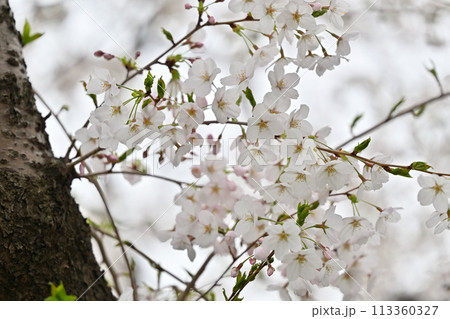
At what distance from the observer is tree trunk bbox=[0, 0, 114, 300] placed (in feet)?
2.18

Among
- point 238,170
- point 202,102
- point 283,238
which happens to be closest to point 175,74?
point 202,102

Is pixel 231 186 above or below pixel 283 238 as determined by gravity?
above

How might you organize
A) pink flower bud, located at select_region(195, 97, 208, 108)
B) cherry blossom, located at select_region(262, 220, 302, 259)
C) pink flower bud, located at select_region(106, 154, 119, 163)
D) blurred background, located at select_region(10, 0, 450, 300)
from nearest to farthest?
cherry blossom, located at select_region(262, 220, 302, 259) < pink flower bud, located at select_region(195, 97, 208, 108) < pink flower bud, located at select_region(106, 154, 119, 163) < blurred background, located at select_region(10, 0, 450, 300)

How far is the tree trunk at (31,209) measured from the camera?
0.67m

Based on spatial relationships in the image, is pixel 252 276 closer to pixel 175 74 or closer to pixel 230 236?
pixel 230 236

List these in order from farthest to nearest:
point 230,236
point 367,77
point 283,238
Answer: point 367,77 < point 230,236 < point 283,238

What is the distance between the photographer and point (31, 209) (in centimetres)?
68

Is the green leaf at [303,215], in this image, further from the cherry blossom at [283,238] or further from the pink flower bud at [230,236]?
the pink flower bud at [230,236]

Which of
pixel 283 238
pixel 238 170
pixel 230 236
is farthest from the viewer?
pixel 238 170

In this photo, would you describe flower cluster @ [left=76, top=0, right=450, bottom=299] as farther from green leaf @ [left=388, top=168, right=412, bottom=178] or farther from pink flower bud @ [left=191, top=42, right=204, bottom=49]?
pink flower bud @ [left=191, top=42, right=204, bottom=49]

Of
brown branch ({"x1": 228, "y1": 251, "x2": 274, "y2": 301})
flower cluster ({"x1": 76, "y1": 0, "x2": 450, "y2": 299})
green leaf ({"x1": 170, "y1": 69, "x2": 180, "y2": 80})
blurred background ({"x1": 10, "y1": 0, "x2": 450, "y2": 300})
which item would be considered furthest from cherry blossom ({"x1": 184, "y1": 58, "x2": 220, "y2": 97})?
blurred background ({"x1": 10, "y1": 0, "x2": 450, "y2": 300})

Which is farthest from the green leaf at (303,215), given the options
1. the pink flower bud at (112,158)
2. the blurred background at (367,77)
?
the blurred background at (367,77)
